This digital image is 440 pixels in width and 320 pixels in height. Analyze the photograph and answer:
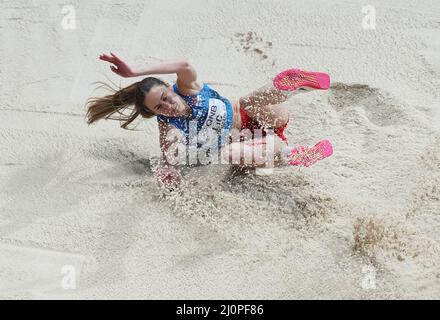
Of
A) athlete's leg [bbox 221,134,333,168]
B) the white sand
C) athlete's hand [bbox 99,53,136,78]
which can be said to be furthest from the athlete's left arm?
the white sand

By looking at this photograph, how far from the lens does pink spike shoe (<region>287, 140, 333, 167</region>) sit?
2.88m

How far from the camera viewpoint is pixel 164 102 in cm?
267

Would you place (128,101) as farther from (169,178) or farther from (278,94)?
(278,94)

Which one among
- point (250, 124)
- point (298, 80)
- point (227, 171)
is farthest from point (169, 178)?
point (298, 80)

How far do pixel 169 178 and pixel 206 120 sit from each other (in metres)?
0.29

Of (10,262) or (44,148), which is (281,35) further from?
(10,262)

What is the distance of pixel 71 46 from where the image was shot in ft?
12.0

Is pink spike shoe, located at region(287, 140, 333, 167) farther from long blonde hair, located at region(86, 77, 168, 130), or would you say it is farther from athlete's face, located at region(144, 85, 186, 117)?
long blonde hair, located at region(86, 77, 168, 130)

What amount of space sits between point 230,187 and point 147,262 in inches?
19.6

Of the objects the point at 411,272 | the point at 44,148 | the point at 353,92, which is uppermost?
the point at 353,92

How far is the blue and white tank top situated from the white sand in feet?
0.65

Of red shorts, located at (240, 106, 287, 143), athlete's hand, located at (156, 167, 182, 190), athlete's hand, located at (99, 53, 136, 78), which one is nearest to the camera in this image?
athlete's hand, located at (99, 53, 136, 78)

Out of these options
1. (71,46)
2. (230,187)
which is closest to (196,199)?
(230,187)

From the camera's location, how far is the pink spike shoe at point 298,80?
2887mm
